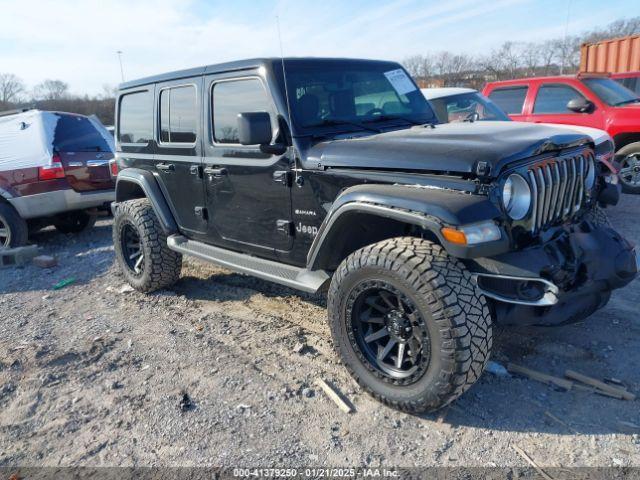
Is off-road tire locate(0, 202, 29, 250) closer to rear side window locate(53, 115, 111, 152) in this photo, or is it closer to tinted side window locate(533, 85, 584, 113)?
rear side window locate(53, 115, 111, 152)

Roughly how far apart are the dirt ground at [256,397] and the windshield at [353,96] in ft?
5.25

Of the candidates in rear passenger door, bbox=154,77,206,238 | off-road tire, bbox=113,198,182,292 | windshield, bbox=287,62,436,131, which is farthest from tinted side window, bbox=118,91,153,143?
windshield, bbox=287,62,436,131

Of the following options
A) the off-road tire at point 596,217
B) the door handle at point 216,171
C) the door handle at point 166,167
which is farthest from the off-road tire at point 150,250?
the off-road tire at point 596,217

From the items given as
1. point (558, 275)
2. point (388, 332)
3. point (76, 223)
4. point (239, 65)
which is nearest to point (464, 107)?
point (239, 65)

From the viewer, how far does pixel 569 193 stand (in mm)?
3012

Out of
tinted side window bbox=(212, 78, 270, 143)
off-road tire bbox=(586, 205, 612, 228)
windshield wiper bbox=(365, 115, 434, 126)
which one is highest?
tinted side window bbox=(212, 78, 270, 143)

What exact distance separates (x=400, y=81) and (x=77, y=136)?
16.3ft

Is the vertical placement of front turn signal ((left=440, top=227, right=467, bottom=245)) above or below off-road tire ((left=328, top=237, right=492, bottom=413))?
above

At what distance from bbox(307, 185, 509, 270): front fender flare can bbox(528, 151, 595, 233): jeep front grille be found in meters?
0.35

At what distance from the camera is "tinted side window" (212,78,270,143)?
358 cm

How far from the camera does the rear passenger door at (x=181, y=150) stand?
4102 mm

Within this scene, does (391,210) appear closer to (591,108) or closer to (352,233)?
(352,233)

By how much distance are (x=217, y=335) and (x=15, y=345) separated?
1.59m

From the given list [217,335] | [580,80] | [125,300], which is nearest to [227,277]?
[125,300]
